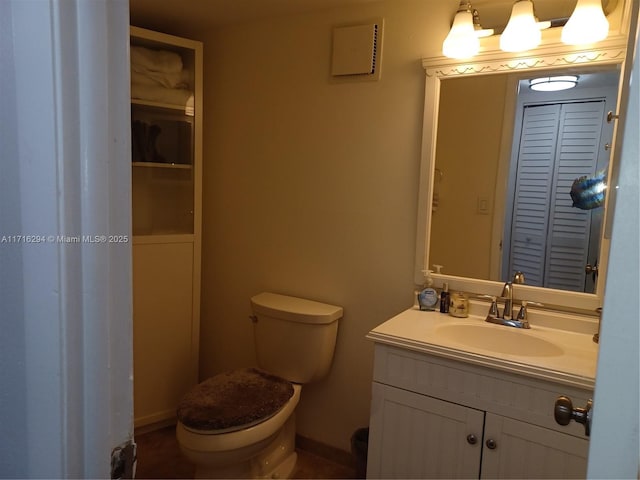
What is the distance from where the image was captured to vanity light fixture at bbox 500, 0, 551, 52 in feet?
4.92

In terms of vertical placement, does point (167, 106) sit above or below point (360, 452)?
above

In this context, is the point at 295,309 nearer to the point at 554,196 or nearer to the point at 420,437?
the point at 420,437

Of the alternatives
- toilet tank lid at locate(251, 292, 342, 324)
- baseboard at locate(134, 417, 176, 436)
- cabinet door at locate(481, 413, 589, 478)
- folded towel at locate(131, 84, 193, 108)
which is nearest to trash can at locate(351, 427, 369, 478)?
toilet tank lid at locate(251, 292, 342, 324)

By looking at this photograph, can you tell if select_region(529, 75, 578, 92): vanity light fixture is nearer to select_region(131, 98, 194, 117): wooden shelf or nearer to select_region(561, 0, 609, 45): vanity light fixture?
select_region(561, 0, 609, 45): vanity light fixture

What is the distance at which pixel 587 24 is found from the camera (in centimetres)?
141

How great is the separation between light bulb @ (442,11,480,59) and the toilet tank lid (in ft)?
3.77

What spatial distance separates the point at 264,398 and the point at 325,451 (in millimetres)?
595

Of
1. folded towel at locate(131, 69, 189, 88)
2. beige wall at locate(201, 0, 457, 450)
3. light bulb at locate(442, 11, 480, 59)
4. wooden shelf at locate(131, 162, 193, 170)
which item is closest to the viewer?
light bulb at locate(442, 11, 480, 59)

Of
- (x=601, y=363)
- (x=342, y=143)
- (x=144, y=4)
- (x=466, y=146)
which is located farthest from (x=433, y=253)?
(x=144, y=4)

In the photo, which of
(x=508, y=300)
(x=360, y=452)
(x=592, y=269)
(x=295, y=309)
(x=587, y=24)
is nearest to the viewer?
(x=587, y=24)

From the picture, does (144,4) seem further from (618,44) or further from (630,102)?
(630,102)

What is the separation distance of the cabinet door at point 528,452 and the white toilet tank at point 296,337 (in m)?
0.81

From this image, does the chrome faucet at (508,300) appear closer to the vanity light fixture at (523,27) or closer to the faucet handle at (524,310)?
the faucet handle at (524,310)

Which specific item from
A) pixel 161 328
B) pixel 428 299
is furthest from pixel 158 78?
pixel 428 299
